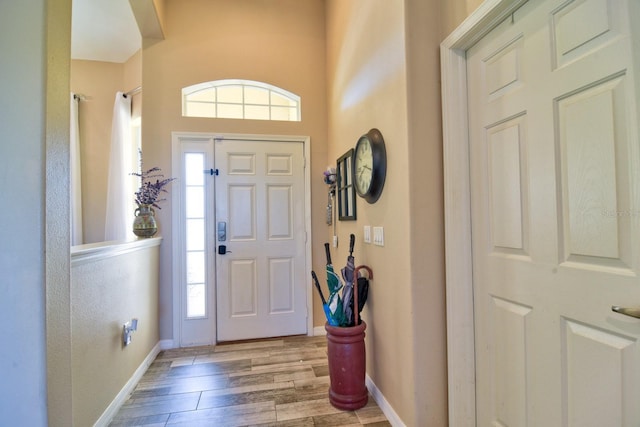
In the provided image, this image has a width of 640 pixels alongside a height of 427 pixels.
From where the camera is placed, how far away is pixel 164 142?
294 centimetres

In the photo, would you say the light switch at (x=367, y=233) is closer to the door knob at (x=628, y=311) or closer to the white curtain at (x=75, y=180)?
the door knob at (x=628, y=311)

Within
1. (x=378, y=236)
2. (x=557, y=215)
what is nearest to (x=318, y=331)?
(x=378, y=236)

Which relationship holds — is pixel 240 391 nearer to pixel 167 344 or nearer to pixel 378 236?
pixel 167 344

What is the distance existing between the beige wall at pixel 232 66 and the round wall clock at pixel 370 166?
1.08m

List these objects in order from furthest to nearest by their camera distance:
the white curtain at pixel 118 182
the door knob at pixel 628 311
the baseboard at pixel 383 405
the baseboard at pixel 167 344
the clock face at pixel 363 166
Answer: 1. the white curtain at pixel 118 182
2. the baseboard at pixel 167 344
3. the clock face at pixel 363 166
4. the baseboard at pixel 383 405
5. the door knob at pixel 628 311

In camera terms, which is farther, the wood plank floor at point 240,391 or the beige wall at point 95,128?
the beige wall at point 95,128

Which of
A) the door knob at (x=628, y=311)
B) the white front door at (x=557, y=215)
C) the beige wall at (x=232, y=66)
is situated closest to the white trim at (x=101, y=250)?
the beige wall at (x=232, y=66)

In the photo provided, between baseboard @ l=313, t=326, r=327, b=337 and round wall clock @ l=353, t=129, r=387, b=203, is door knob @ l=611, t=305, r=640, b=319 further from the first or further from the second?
baseboard @ l=313, t=326, r=327, b=337

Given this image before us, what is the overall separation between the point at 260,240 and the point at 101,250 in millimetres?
1540

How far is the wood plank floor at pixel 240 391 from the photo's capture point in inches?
71.9

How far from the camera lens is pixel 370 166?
1970mm

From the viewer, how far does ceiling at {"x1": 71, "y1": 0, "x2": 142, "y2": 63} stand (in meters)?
2.68

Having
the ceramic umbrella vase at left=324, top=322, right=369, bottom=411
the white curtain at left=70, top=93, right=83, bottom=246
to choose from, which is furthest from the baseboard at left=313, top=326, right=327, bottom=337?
the white curtain at left=70, top=93, right=83, bottom=246

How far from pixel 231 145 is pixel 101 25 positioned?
5.52 feet
